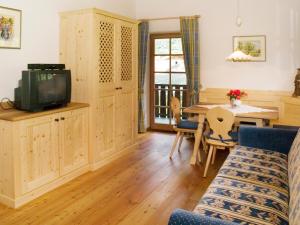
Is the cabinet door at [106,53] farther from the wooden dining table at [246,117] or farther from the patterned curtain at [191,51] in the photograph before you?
the patterned curtain at [191,51]

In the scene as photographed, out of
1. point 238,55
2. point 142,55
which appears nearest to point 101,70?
point 238,55

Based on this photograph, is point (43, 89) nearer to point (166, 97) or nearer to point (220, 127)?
point (220, 127)

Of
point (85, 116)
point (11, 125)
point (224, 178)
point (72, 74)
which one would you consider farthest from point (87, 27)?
point (224, 178)

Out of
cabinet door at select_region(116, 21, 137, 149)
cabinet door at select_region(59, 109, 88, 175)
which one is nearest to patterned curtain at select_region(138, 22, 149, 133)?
cabinet door at select_region(116, 21, 137, 149)

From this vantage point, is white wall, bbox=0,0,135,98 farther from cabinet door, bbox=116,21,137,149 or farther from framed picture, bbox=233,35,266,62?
framed picture, bbox=233,35,266,62

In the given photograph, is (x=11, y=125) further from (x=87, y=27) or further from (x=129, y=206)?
(x=87, y=27)

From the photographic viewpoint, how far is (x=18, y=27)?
11.6 feet

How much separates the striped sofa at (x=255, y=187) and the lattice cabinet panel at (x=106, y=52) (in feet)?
6.19

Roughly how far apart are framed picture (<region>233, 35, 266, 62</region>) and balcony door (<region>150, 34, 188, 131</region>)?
42.1 inches

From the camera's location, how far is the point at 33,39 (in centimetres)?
374

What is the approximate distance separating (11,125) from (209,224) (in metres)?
2.12

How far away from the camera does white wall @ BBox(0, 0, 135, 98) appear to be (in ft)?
11.3

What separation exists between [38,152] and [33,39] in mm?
1417

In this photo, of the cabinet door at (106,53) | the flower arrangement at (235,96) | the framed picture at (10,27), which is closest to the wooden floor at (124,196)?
the flower arrangement at (235,96)
